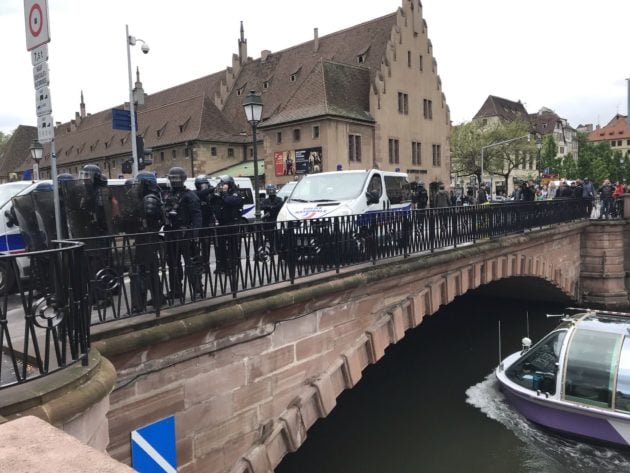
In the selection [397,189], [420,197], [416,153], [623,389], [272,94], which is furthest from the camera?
[272,94]

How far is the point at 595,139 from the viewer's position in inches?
4835

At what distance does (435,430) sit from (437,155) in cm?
3444

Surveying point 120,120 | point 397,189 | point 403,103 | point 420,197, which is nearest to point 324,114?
point 403,103

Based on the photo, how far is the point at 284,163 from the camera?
36094mm

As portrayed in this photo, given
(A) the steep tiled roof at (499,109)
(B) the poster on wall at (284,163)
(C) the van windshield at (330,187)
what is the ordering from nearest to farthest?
(C) the van windshield at (330,187), (B) the poster on wall at (284,163), (A) the steep tiled roof at (499,109)

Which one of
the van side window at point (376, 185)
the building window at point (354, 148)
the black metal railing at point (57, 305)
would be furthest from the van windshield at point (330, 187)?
the building window at point (354, 148)

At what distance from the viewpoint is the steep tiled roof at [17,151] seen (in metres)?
74.8

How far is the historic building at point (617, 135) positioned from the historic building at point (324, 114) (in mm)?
92022

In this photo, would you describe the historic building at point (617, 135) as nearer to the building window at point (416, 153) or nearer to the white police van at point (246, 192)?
the building window at point (416, 153)

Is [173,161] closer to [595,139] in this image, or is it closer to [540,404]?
[540,404]

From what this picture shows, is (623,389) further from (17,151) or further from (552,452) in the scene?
(17,151)

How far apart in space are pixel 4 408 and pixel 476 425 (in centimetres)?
1085

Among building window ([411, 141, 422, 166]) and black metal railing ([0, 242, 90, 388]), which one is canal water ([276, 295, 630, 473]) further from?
building window ([411, 141, 422, 166])

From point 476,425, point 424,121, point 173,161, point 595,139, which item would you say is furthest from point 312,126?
point 595,139
